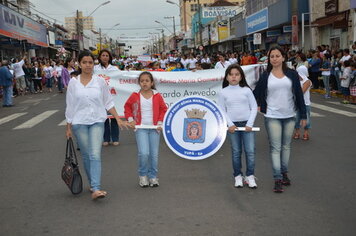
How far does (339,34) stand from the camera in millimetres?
23922

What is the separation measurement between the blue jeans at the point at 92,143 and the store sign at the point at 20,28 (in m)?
24.3

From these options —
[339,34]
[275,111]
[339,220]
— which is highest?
[339,34]

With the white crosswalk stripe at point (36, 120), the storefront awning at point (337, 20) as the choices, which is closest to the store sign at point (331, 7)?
the storefront awning at point (337, 20)

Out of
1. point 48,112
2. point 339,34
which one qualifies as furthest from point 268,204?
point 339,34

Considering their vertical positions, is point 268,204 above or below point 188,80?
below

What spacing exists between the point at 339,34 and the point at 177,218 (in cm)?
2224

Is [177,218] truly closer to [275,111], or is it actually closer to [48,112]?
[275,111]

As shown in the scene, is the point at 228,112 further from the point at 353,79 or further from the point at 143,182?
the point at 353,79

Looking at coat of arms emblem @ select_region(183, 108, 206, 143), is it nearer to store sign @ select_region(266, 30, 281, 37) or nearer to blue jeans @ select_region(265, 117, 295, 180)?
blue jeans @ select_region(265, 117, 295, 180)

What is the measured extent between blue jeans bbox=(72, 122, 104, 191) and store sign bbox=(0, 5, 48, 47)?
24.3 m

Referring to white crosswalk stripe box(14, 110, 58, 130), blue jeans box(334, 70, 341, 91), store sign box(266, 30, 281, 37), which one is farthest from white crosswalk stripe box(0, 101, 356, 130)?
store sign box(266, 30, 281, 37)

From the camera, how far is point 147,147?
544cm

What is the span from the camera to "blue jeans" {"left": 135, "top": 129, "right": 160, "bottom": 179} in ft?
17.8

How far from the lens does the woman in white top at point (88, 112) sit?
4996 millimetres
